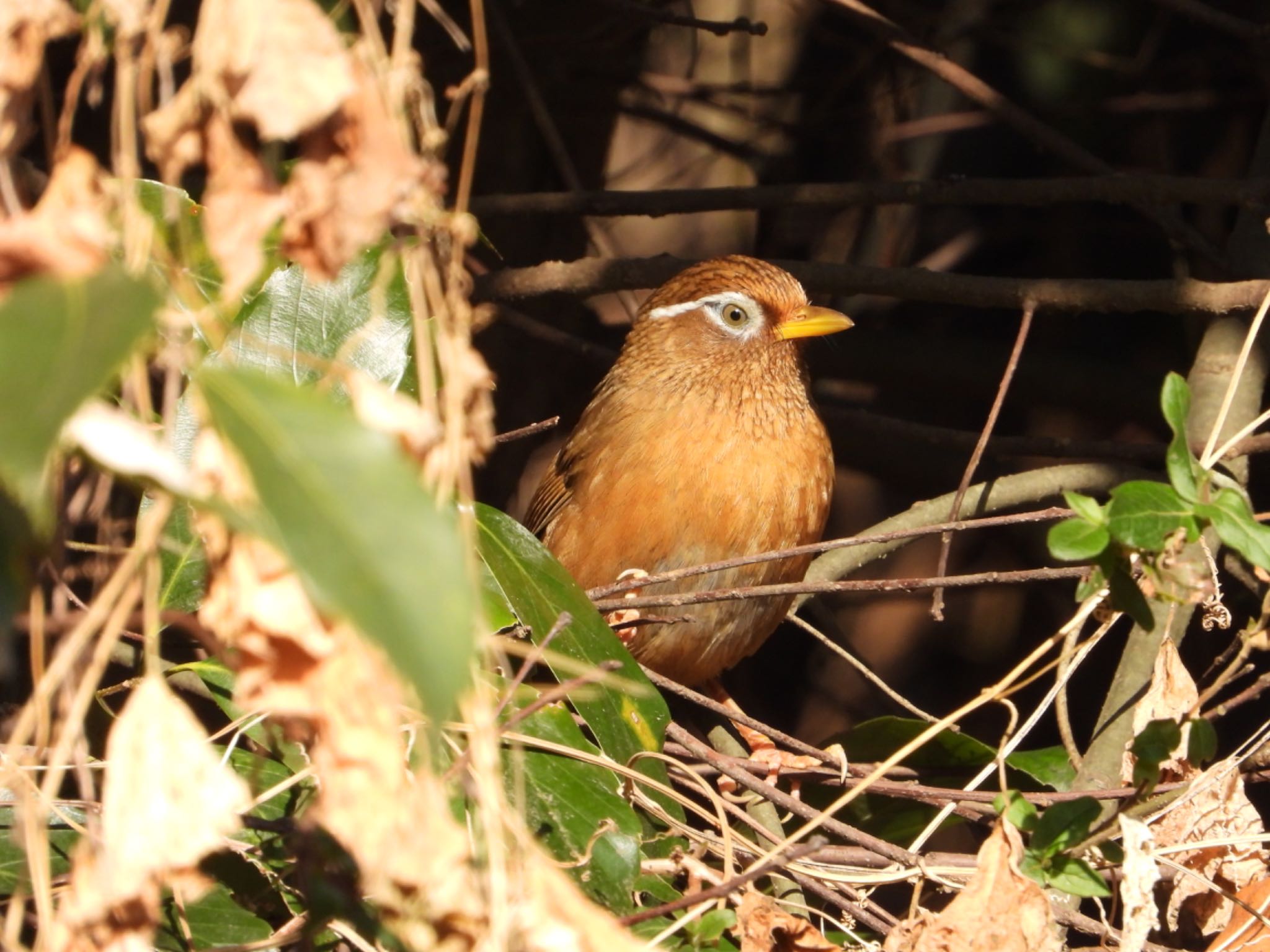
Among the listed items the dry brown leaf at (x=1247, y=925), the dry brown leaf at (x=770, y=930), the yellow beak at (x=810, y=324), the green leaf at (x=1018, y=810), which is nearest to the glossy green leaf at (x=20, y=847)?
the dry brown leaf at (x=770, y=930)

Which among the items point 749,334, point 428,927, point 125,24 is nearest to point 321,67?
point 125,24

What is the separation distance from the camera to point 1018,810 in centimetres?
215

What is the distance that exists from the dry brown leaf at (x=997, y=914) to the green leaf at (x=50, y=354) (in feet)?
4.80

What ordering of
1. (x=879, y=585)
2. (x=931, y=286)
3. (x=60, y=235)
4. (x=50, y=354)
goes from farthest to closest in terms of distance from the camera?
(x=931, y=286), (x=879, y=585), (x=60, y=235), (x=50, y=354)

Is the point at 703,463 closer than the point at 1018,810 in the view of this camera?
No

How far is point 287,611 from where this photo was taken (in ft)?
3.98

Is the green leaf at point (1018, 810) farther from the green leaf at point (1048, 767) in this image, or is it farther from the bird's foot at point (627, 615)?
the bird's foot at point (627, 615)

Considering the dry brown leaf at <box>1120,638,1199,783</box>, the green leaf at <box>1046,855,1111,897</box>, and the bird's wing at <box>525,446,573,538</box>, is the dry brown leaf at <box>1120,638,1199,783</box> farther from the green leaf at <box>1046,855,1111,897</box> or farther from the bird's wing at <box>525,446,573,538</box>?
the bird's wing at <box>525,446,573,538</box>

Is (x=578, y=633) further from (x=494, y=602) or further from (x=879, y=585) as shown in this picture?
(x=879, y=585)

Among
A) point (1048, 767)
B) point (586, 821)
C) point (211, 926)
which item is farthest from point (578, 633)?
point (1048, 767)

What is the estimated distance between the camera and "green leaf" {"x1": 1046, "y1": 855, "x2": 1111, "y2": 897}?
210 centimetres

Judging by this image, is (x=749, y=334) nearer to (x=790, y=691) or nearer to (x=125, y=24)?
(x=790, y=691)

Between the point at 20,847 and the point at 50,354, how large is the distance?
1.20m

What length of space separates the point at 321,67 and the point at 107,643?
0.54 m
